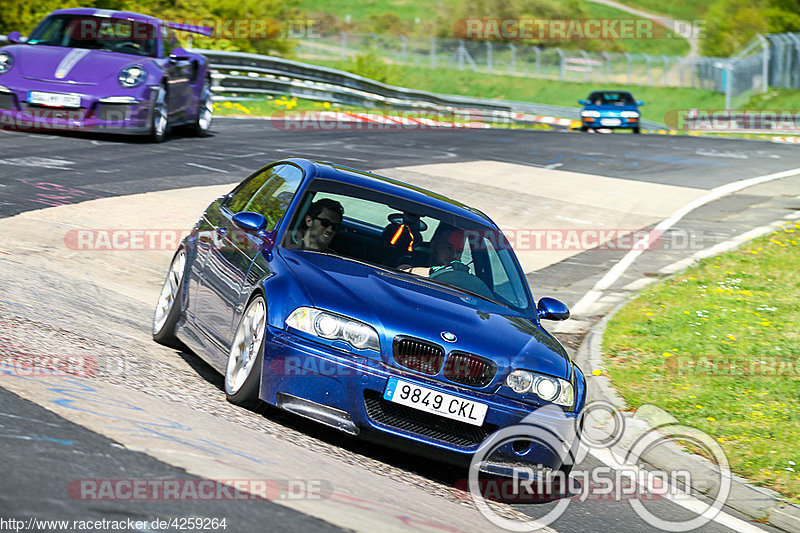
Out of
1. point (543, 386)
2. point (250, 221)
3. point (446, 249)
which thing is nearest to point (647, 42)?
point (446, 249)

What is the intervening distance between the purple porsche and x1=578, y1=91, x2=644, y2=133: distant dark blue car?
21.4 meters

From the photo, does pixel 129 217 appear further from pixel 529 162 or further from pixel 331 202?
pixel 529 162

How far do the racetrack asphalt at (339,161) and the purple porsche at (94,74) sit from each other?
1.62 feet

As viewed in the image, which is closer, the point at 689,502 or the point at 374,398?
the point at 374,398

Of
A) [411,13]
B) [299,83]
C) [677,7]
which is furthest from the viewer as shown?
[677,7]

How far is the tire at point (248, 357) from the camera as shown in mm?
5828

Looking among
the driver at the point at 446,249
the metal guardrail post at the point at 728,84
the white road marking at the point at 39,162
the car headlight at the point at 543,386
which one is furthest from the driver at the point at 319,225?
the metal guardrail post at the point at 728,84

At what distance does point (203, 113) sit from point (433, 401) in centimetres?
1449

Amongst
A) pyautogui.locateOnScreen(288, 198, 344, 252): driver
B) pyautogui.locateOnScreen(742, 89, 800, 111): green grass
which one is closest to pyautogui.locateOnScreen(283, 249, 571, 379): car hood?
pyautogui.locateOnScreen(288, 198, 344, 252): driver

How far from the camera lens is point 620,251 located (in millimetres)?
14820

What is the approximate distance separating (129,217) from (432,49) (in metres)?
52.5

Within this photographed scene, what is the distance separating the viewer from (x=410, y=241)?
7.01 meters

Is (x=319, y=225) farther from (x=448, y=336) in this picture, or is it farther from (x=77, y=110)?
(x=77, y=110)

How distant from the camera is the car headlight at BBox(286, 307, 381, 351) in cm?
563
